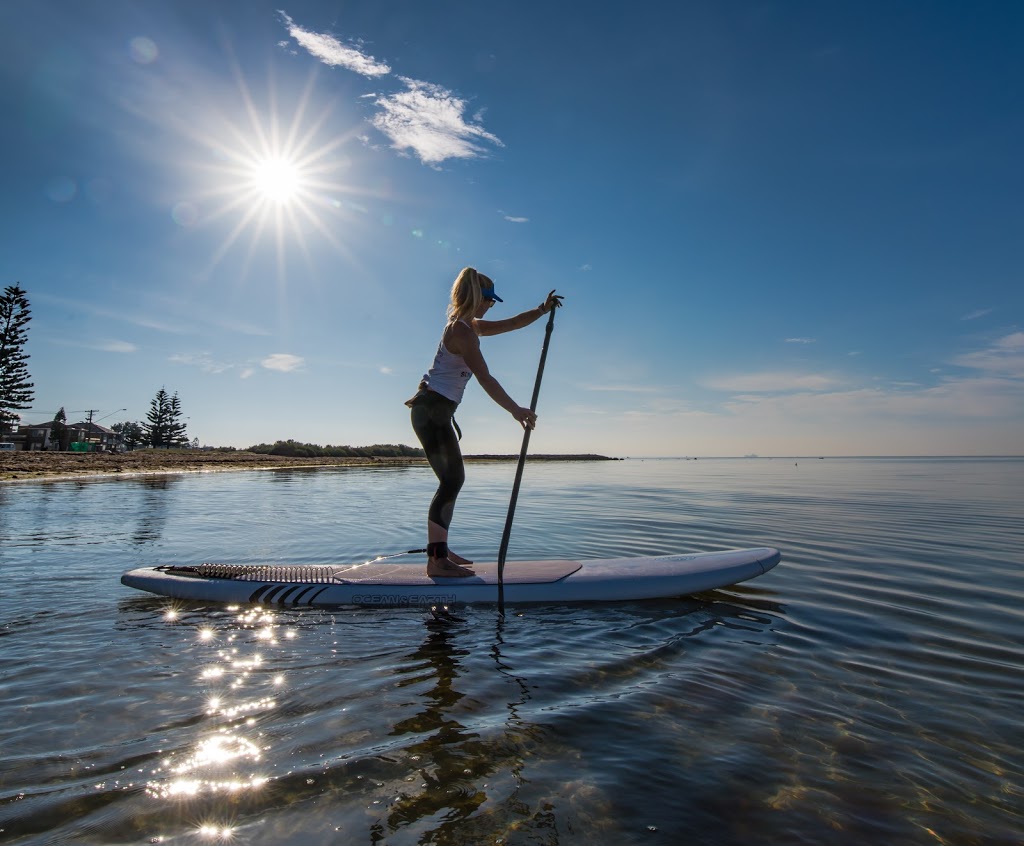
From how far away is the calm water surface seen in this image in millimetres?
2197

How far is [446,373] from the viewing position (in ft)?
19.3

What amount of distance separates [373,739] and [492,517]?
11.6 m

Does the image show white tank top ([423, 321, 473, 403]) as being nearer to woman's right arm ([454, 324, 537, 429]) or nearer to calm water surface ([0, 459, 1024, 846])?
woman's right arm ([454, 324, 537, 429])

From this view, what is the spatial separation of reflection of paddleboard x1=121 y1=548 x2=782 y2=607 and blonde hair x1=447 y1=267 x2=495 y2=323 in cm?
289

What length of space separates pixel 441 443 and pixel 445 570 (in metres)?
1.41

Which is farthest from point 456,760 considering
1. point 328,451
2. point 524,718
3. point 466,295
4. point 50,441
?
point 50,441

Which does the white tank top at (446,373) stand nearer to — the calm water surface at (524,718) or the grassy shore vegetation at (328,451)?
the calm water surface at (524,718)

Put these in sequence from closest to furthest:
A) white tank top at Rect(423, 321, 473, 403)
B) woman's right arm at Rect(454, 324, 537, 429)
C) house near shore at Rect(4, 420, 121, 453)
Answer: woman's right arm at Rect(454, 324, 537, 429) < white tank top at Rect(423, 321, 473, 403) < house near shore at Rect(4, 420, 121, 453)

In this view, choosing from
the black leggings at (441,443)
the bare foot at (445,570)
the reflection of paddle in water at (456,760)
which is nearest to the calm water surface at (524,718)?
the reflection of paddle in water at (456,760)

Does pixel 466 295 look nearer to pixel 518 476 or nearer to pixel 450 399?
pixel 450 399

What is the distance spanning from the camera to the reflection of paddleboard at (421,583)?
5617mm

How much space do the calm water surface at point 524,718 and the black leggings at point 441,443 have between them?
3.72 feet

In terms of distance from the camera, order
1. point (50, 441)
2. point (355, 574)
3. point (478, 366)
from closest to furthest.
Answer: point (478, 366) → point (355, 574) → point (50, 441)

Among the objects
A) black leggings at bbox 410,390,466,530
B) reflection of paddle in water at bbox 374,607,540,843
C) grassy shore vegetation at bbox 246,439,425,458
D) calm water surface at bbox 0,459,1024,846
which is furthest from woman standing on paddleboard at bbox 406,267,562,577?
grassy shore vegetation at bbox 246,439,425,458
